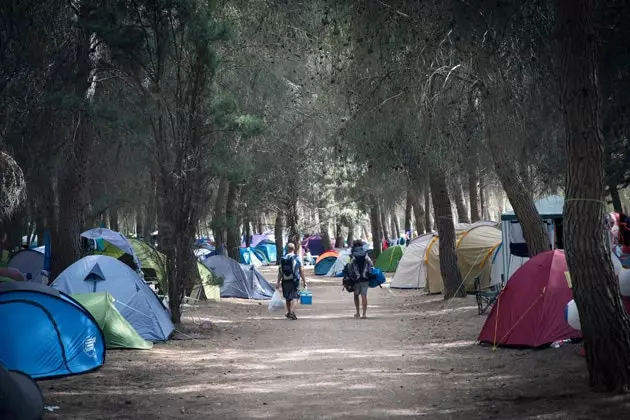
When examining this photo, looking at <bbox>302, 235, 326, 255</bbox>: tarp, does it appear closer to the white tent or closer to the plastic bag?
the white tent

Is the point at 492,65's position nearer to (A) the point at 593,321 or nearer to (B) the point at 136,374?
(A) the point at 593,321

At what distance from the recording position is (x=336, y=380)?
28.1 ft

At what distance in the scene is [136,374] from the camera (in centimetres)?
930

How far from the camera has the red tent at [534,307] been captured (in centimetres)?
1017

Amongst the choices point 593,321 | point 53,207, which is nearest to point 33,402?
point 593,321

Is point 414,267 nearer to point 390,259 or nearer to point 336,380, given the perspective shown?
point 390,259

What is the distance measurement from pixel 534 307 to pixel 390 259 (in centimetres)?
2346

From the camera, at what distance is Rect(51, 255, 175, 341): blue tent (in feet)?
40.3

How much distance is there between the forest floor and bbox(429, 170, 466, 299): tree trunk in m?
4.37

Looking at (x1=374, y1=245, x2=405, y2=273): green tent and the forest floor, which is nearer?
the forest floor

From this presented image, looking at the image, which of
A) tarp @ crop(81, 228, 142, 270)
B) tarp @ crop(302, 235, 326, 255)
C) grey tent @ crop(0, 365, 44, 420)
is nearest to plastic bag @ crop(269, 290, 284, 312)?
tarp @ crop(81, 228, 142, 270)

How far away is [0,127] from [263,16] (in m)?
4.68

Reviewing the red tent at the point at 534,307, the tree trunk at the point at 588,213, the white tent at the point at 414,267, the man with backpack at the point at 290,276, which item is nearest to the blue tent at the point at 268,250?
the white tent at the point at 414,267

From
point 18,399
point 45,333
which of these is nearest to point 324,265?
point 45,333
